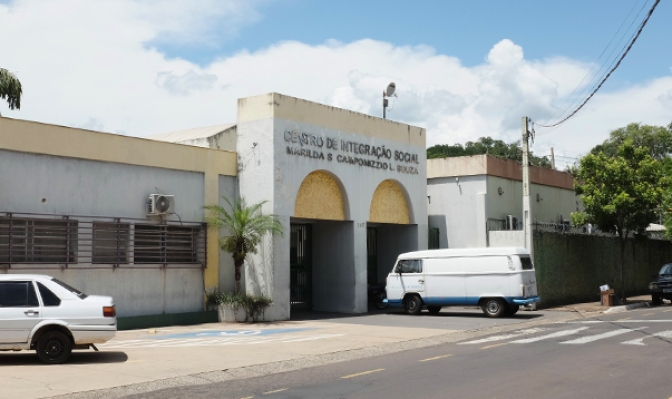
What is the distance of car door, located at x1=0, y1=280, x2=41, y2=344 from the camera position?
12898 millimetres

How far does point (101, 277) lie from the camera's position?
20.2 m

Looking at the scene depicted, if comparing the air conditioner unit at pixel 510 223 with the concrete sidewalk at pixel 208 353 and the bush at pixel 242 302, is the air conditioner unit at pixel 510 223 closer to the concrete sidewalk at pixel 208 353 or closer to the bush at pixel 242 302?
the concrete sidewalk at pixel 208 353

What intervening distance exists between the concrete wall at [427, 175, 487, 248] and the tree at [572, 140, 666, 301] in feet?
13.9

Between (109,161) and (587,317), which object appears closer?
(109,161)

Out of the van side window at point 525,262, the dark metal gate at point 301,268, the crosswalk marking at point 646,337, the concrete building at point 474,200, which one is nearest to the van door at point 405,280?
the van side window at point 525,262

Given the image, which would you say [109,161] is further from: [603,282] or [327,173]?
[603,282]

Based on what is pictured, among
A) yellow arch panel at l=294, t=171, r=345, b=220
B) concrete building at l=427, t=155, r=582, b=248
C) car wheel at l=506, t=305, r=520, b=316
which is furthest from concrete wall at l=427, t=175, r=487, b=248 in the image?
yellow arch panel at l=294, t=171, r=345, b=220

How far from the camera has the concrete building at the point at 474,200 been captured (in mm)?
30859

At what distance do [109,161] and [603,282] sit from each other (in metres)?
23.7

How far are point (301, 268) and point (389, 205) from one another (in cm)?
421

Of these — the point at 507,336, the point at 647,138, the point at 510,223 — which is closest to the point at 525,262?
the point at 507,336

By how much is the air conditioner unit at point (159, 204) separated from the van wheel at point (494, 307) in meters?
10.5

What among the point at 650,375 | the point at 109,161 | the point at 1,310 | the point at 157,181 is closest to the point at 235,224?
the point at 157,181

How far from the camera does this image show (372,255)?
31.1 metres
